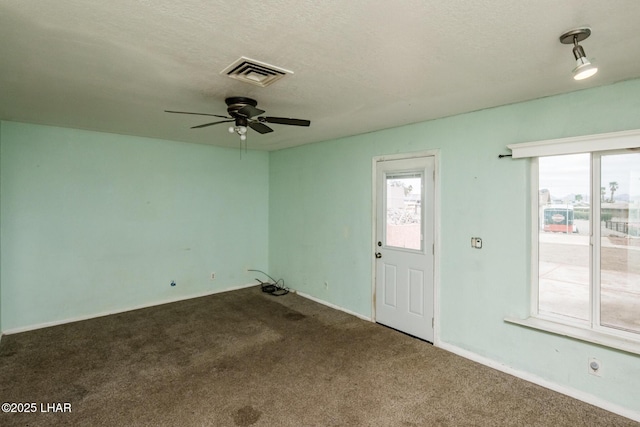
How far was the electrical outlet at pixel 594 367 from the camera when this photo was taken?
2387 mm

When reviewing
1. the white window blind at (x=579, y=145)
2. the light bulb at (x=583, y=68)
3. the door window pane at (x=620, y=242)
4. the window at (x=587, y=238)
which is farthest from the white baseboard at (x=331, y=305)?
the light bulb at (x=583, y=68)

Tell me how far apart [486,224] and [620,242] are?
958mm

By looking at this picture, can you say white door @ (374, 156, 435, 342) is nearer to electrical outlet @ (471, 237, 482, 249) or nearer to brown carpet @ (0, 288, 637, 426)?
brown carpet @ (0, 288, 637, 426)

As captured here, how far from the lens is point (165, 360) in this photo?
3090 millimetres

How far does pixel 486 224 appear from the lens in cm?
304

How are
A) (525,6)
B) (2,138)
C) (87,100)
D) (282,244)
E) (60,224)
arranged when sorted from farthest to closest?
(282,244) → (60,224) → (2,138) → (87,100) → (525,6)

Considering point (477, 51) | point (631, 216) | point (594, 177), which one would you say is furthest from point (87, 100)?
point (631, 216)

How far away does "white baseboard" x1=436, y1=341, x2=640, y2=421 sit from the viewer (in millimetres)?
2290

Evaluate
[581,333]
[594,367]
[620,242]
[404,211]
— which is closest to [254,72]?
[404,211]

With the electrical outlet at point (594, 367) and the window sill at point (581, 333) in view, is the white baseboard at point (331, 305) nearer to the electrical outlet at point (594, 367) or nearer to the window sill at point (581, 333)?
the window sill at point (581, 333)

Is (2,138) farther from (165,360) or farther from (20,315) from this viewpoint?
(165,360)

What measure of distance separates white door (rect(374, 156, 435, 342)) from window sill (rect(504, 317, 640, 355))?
36.6 inches

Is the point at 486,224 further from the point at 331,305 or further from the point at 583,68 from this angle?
the point at 331,305

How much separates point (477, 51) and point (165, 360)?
12.2 ft
